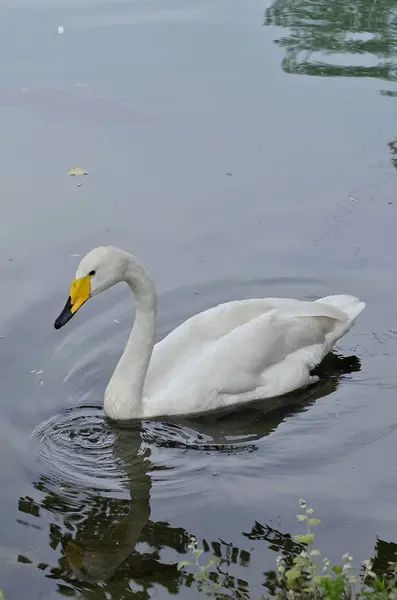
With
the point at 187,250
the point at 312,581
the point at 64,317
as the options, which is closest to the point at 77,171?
the point at 187,250

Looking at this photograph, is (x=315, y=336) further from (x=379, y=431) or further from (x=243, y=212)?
(x=243, y=212)

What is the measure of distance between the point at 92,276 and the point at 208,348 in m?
1.09

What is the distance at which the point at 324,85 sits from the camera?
1239 cm

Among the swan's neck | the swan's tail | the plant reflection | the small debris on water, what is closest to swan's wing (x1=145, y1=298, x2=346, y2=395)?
the swan's neck

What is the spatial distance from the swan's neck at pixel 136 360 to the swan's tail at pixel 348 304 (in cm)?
157

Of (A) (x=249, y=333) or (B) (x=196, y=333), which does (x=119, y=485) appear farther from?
(A) (x=249, y=333)

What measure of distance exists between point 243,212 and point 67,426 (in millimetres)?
3476

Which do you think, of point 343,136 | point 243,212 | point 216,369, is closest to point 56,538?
point 216,369

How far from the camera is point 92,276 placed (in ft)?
21.9

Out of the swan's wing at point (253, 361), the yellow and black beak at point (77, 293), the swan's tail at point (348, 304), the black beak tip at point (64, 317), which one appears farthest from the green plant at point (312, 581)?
the swan's tail at point (348, 304)

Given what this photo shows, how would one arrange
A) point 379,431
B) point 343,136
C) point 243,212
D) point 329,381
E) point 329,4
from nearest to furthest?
point 379,431 → point 329,381 → point 243,212 → point 343,136 → point 329,4

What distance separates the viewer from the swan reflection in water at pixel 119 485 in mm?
5559

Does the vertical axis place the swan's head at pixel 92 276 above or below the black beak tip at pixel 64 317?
above

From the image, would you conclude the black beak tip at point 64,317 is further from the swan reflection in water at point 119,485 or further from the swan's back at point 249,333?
the swan's back at point 249,333
